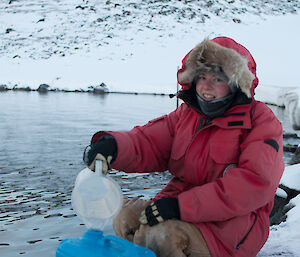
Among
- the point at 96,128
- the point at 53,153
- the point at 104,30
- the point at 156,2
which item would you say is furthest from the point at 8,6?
the point at 53,153

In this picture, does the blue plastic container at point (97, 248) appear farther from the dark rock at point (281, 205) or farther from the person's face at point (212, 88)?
the dark rock at point (281, 205)

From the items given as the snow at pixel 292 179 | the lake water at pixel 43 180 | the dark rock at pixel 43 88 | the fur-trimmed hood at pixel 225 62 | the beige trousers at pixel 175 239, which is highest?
the fur-trimmed hood at pixel 225 62

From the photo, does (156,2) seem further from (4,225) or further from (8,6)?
(4,225)

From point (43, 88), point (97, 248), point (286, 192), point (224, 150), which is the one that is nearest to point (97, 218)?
point (97, 248)

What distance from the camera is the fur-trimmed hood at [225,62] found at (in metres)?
2.06

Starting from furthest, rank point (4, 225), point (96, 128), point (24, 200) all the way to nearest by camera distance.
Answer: point (96, 128)
point (24, 200)
point (4, 225)

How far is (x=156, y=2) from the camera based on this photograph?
33.5 m

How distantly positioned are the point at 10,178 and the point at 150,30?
26788 mm

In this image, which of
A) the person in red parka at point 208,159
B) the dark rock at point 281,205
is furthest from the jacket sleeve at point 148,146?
the dark rock at point 281,205

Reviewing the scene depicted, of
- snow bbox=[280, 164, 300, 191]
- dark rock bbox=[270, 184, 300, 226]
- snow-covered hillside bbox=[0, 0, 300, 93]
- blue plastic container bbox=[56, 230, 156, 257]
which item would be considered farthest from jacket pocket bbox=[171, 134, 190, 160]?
snow-covered hillside bbox=[0, 0, 300, 93]

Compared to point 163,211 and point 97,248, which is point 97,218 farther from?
point 163,211

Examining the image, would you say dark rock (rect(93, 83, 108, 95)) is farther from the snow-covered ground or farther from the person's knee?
the person's knee

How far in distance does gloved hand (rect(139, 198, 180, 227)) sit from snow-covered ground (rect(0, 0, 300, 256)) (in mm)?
17801

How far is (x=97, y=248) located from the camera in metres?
1.76
